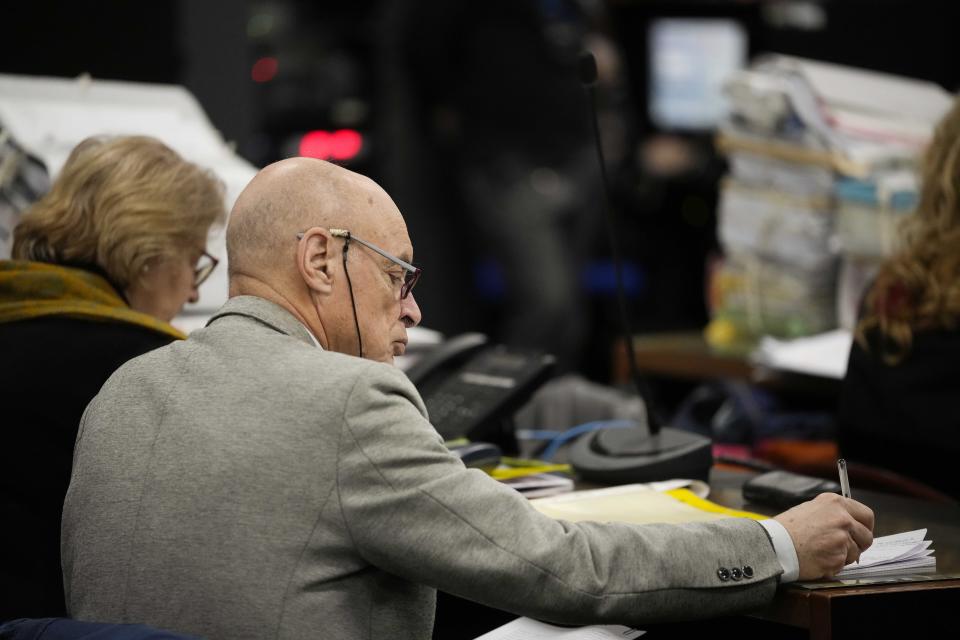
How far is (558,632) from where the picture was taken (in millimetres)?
1634

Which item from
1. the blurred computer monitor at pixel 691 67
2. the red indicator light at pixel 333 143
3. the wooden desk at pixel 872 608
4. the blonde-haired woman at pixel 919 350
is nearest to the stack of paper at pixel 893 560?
the wooden desk at pixel 872 608

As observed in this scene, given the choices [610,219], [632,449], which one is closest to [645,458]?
[632,449]

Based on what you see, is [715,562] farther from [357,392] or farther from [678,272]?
[678,272]

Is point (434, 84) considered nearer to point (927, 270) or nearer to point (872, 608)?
point (927, 270)

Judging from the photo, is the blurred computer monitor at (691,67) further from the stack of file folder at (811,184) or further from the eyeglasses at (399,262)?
the eyeglasses at (399,262)

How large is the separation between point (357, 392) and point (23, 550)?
772mm

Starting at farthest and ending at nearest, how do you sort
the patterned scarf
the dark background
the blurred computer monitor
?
the blurred computer monitor → the dark background → the patterned scarf

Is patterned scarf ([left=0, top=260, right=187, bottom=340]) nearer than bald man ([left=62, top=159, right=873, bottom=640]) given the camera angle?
No

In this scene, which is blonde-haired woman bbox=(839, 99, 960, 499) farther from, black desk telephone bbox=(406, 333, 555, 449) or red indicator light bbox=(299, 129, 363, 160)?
red indicator light bbox=(299, 129, 363, 160)

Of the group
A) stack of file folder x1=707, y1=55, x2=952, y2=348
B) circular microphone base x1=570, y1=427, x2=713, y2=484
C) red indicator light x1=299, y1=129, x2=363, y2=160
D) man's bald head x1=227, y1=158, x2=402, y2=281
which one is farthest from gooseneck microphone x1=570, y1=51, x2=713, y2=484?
red indicator light x1=299, y1=129, x2=363, y2=160

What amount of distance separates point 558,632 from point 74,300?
3.21 feet

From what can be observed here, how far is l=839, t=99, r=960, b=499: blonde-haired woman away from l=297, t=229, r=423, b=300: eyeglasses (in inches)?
48.9

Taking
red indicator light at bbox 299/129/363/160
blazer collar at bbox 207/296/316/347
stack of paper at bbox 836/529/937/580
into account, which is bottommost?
red indicator light at bbox 299/129/363/160

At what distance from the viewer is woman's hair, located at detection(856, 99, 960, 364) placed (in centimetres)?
252
